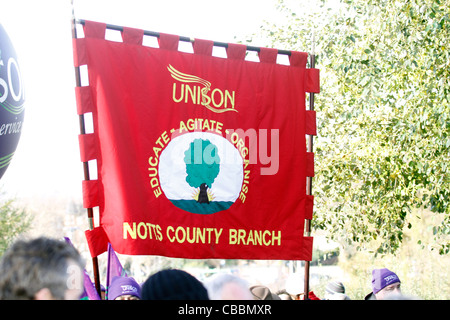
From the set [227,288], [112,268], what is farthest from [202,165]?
[227,288]

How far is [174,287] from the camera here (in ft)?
6.73

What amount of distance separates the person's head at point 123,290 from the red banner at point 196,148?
1.30 ft

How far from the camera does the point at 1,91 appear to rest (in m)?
4.73

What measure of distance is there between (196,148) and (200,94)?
0.44 metres

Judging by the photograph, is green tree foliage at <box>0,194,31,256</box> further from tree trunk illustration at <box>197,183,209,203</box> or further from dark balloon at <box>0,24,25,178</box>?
tree trunk illustration at <box>197,183,209,203</box>

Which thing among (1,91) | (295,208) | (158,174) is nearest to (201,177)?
(158,174)

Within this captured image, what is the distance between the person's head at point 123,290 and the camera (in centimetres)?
391

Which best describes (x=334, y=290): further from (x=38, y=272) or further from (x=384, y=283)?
(x=38, y=272)

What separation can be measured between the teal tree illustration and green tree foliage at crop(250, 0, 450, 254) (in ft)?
8.64

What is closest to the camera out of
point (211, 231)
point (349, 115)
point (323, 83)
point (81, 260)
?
point (81, 260)

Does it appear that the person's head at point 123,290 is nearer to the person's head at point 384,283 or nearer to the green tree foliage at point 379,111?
the person's head at point 384,283

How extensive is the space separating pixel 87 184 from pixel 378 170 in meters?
4.28

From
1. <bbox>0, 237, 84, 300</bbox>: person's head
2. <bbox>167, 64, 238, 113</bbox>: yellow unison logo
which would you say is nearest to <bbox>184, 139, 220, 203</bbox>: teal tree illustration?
<bbox>167, 64, 238, 113</bbox>: yellow unison logo

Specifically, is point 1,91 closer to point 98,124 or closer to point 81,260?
point 98,124
